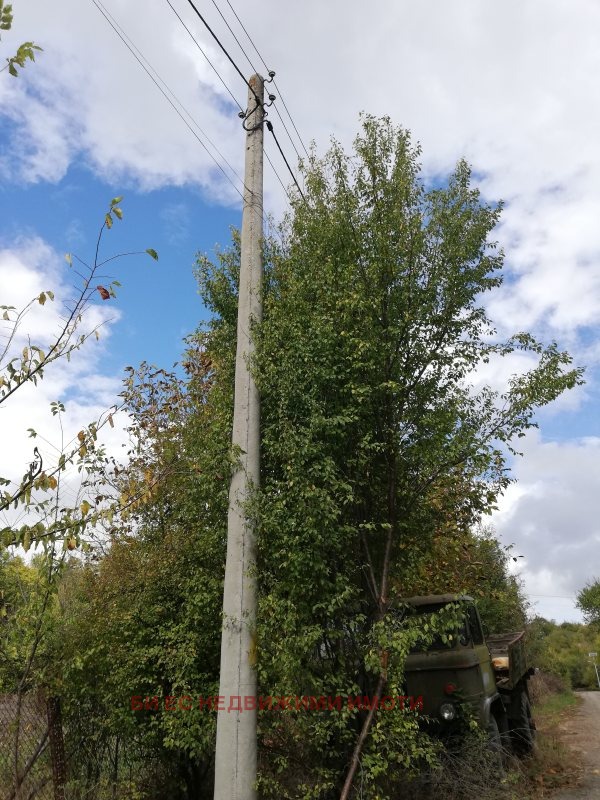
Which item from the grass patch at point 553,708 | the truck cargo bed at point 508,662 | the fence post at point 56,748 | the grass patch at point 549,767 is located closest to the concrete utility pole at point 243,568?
the fence post at point 56,748

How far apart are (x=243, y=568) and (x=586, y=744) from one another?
10756 mm

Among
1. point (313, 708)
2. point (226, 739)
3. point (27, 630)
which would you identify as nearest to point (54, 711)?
point (27, 630)

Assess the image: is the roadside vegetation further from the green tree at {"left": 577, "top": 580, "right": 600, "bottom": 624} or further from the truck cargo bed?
the green tree at {"left": 577, "top": 580, "right": 600, "bottom": 624}

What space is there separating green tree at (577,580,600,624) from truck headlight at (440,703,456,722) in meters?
56.6

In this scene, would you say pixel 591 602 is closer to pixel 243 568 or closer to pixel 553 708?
pixel 553 708

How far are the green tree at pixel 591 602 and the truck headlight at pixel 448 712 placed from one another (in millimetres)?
56634

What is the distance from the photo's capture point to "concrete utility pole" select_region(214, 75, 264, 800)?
180 inches

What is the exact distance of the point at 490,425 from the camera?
242 inches

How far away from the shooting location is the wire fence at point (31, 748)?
5652 millimetres

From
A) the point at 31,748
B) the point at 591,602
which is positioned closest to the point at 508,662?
the point at 31,748

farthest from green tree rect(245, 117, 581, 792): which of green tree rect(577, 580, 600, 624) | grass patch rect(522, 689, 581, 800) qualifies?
green tree rect(577, 580, 600, 624)

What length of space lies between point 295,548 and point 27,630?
2.64 metres

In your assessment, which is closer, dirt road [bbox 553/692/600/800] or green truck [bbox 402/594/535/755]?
green truck [bbox 402/594/535/755]
